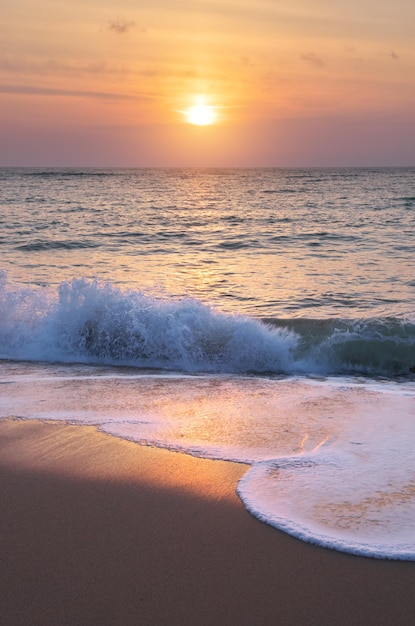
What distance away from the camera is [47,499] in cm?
364

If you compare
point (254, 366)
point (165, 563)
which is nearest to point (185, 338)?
point (254, 366)

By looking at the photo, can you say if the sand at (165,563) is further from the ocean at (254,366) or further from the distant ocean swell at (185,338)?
the distant ocean swell at (185,338)

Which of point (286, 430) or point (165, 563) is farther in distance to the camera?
point (286, 430)

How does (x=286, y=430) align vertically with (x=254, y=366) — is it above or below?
above

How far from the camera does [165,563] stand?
2936 millimetres

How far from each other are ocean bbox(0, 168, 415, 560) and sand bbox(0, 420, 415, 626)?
21cm

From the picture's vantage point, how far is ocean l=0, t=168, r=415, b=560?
3742mm

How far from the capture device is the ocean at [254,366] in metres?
3.74

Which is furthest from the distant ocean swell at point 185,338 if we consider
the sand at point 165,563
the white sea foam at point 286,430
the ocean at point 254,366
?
the sand at point 165,563

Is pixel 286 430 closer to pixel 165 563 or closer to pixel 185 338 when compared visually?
pixel 165 563

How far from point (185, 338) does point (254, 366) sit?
102cm

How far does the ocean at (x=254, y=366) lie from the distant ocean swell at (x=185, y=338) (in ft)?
0.07

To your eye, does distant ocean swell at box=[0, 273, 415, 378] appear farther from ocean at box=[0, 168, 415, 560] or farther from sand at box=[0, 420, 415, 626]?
sand at box=[0, 420, 415, 626]

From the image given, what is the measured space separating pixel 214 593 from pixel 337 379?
459 cm
